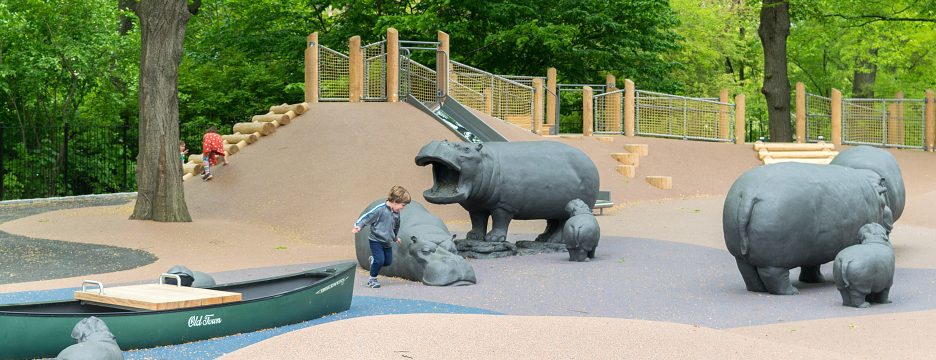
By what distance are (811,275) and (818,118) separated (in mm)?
21932

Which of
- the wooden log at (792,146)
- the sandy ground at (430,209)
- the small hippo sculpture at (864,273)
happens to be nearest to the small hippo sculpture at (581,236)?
the sandy ground at (430,209)

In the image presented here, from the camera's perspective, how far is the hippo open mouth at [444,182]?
49.7 feet

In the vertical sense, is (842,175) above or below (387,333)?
above

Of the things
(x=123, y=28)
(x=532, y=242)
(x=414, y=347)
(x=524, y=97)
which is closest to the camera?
(x=414, y=347)

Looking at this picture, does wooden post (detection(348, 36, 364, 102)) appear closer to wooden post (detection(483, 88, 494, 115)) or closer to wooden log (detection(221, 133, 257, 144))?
wooden log (detection(221, 133, 257, 144))

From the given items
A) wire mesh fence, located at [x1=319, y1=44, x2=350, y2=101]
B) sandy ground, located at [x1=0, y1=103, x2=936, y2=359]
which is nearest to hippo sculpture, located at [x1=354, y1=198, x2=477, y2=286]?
sandy ground, located at [x1=0, y1=103, x2=936, y2=359]

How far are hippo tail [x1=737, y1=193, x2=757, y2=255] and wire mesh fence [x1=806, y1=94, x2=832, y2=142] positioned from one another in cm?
2285

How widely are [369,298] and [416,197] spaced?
Answer: 8.33 meters

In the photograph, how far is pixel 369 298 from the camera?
12094 mm

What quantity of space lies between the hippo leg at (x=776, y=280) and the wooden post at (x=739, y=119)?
1935 cm

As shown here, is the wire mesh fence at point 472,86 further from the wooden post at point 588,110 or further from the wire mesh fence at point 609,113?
the wire mesh fence at point 609,113

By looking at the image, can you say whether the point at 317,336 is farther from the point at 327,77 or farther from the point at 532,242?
the point at 327,77

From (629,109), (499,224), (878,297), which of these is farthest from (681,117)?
(878,297)

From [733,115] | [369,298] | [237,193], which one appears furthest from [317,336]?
[733,115]
